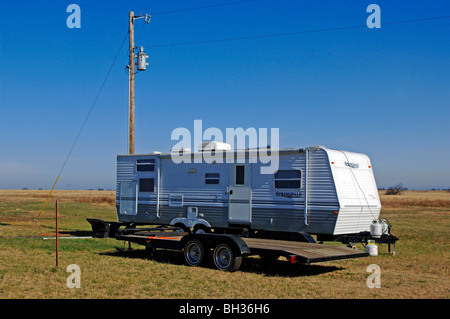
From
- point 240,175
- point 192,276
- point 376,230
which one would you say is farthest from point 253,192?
point 192,276

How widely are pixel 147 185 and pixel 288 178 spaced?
5.43m

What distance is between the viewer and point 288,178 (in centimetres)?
1413

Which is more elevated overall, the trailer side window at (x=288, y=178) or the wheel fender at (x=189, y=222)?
the trailer side window at (x=288, y=178)

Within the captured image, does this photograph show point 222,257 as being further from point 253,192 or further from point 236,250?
point 253,192

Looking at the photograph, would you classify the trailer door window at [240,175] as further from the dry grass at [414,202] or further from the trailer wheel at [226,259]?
the dry grass at [414,202]

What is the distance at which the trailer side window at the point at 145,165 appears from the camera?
17109 mm

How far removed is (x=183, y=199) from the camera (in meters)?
16.2

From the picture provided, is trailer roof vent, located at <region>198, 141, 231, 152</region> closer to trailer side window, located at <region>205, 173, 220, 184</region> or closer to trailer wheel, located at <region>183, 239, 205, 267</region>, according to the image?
trailer side window, located at <region>205, 173, 220, 184</region>

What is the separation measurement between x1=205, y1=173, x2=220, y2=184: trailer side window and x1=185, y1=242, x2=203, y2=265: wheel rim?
12.6ft

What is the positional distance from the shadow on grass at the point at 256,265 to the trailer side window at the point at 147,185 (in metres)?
2.75

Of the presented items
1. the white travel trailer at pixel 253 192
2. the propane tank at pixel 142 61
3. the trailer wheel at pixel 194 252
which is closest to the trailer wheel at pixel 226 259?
the trailer wheel at pixel 194 252

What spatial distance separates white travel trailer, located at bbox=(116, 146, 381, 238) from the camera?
529 inches
